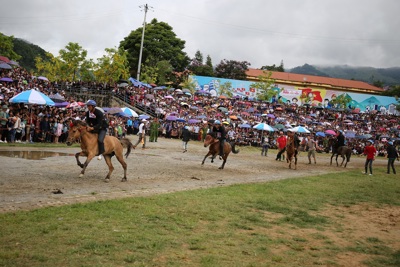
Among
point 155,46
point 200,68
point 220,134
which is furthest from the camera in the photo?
point 200,68

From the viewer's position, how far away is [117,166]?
49.2 ft

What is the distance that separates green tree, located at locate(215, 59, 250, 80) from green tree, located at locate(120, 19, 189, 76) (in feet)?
35.9

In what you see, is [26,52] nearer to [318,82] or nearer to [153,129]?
[318,82]

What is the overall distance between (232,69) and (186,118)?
5141 centimetres

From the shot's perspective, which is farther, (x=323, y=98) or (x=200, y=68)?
(x=200, y=68)

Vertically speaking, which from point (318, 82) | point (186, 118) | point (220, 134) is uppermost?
point (318, 82)

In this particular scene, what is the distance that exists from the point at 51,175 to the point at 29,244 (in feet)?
21.0

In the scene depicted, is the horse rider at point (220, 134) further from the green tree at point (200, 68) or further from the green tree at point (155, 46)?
the green tree at point (200, 68)

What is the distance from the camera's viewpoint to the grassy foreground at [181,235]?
5219 millimetres

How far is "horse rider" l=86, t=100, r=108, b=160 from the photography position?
11420 millimetres

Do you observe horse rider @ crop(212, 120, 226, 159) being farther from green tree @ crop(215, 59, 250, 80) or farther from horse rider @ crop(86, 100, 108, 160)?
green tree @ crop(215, 59, 250, 80)

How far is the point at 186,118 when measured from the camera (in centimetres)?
4244

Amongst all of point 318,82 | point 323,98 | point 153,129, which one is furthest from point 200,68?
point 153,129

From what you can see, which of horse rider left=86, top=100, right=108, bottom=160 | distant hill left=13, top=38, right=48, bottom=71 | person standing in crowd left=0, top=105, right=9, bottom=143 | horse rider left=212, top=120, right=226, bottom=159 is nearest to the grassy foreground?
horse rider left=86, top=100, right=108, bottom=160
